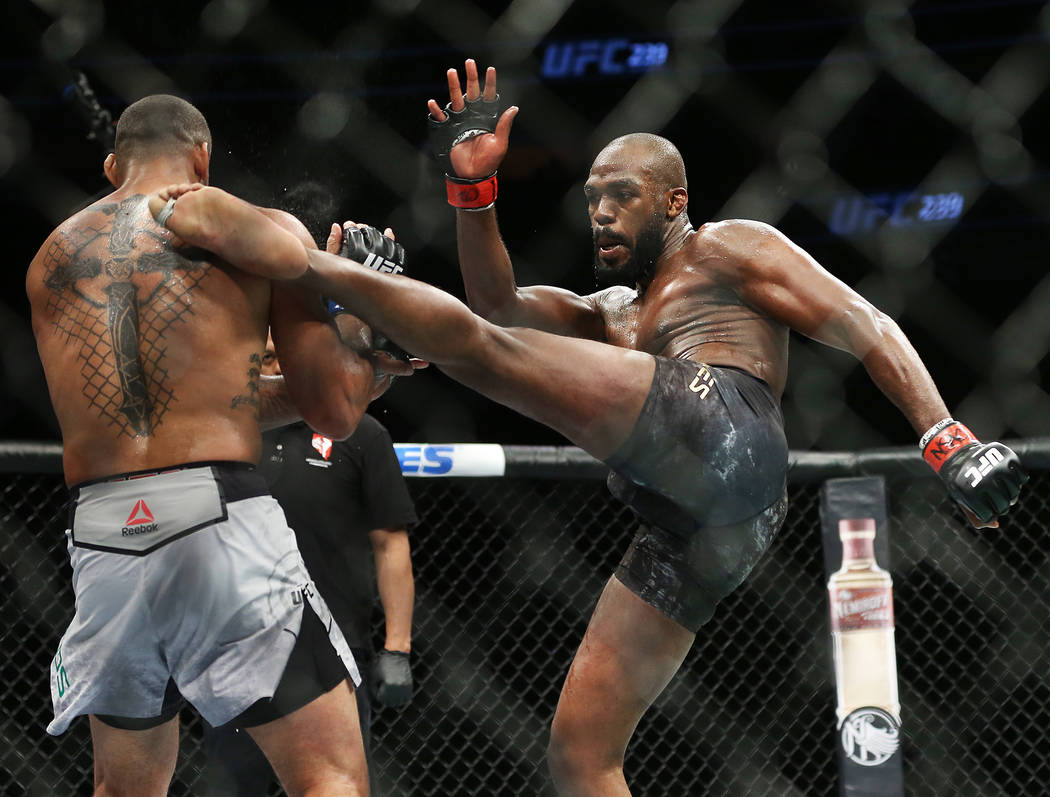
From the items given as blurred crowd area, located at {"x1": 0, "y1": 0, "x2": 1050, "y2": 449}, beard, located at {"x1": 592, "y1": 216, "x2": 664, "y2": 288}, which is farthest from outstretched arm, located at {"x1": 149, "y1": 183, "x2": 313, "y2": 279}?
blurred crowd area, located at {"x1": 0, "y1": 0, "x2": 1050, "y2": 449}

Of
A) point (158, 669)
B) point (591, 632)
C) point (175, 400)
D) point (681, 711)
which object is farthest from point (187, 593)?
point (681, 711)

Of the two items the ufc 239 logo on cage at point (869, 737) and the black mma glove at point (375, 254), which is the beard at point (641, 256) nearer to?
the black mma glove at point (375, 254)

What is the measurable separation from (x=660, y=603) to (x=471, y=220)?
2.68ft

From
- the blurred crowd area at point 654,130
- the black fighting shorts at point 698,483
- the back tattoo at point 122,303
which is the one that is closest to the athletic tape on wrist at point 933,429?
the black fighting shorts at point 698,483

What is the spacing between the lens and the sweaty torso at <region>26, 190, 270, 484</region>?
5.09 feet

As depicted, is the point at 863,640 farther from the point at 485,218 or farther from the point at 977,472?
the point at 485,218

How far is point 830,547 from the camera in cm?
256

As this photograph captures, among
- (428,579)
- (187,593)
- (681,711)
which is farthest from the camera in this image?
(428,579)

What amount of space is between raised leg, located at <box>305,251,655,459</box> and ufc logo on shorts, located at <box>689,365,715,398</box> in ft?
0.26

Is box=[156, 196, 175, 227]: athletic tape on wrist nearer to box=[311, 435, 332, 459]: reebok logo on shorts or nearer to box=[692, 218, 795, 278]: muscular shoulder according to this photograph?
box=[692, 218, 795, 278]: muscular shoulder

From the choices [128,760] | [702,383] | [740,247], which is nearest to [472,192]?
[740,247]

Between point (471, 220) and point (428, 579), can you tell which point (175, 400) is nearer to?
point (471, 220)

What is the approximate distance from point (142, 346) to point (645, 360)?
752 mm

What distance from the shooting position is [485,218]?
217cm
